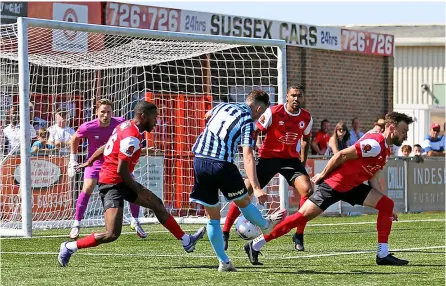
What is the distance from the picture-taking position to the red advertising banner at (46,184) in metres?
18.0

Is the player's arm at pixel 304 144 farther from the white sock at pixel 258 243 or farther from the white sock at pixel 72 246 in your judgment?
the white sock at pixel 72 246

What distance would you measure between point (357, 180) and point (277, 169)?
2.33 metres

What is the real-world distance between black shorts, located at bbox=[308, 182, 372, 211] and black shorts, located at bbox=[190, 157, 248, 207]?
3.49 feet

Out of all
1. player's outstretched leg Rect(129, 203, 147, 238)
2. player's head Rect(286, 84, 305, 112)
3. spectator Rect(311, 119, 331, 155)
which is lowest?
player's outstretched leg Rect(129, 203, 147, 238)

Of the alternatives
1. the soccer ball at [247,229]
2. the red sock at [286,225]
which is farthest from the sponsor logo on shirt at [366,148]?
the soccer ball at [247,229]

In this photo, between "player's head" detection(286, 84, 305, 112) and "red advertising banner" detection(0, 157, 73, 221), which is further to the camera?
"red advertising banner" detection(0, 157, 73, 221)

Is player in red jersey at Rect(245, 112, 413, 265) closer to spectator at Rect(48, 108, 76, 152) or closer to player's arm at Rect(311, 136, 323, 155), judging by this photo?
spectator at Rect(48, 108, 76, 152)

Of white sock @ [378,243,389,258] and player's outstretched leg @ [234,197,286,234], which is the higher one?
player's outstretched leg @ [234,197,286,234]

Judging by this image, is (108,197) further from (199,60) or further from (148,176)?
(199,60)

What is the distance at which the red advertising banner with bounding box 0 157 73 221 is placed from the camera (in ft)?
58.9

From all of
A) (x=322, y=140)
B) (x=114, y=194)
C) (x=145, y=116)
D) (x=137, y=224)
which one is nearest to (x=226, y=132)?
(x=145, y=116)

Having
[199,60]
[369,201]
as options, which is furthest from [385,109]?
[369,201]

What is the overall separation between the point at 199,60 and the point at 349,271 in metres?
11.0

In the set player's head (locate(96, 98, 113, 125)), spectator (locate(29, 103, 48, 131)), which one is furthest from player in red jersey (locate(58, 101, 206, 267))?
spectator (locate(29, 103, 48, 131))
